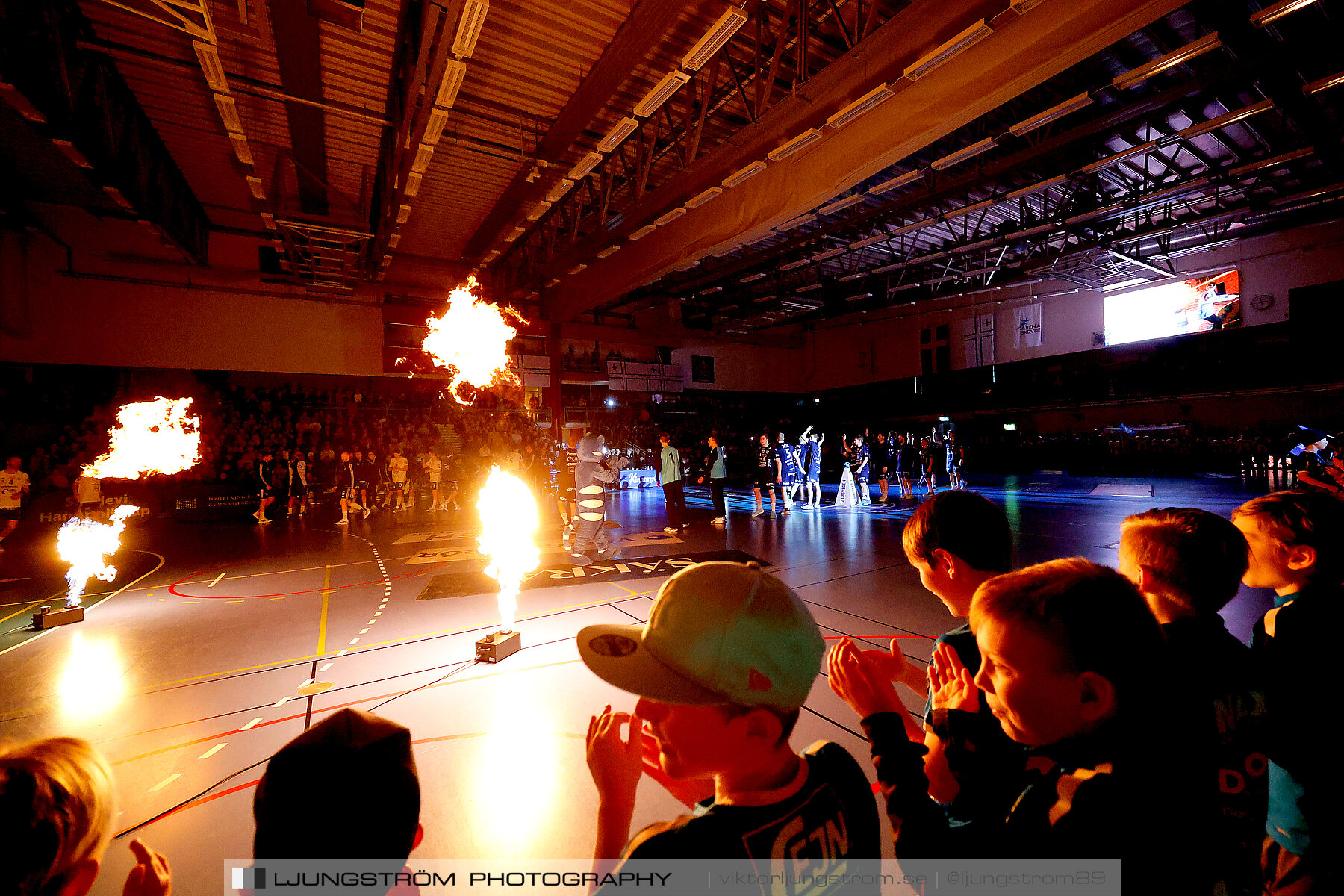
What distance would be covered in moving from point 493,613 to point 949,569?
514 centimetres

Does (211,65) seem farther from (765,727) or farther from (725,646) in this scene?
(765,727)

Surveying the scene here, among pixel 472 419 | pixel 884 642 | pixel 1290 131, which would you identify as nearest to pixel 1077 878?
pixel 884 642

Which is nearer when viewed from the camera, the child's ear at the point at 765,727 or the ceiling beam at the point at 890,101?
the child's ear at the point at 765,727

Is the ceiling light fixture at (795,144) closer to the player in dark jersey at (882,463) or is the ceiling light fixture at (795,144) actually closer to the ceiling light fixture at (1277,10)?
the ceiling light fixture at (1277,10)

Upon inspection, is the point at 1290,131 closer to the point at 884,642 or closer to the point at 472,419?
the point at 884,642

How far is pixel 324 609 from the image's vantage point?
6160mm

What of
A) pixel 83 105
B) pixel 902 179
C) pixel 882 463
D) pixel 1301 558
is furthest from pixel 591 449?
pixel 882 463

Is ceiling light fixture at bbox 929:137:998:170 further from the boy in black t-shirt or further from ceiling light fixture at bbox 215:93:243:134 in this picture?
ceiling light fixture at bbox 215:93:243:134

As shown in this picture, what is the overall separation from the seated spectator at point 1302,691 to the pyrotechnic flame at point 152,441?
60.8 ft

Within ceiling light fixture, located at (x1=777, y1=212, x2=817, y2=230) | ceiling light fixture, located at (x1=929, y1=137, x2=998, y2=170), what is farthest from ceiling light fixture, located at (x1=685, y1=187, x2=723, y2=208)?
ceiling light fixture, located at (x1=929, y1=137, x2=998, y2=170)

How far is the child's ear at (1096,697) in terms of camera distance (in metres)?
1.05

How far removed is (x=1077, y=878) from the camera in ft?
3.32

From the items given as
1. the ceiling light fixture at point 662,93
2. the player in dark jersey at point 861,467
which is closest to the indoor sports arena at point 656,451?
the ceiling light fixture at point 662,93

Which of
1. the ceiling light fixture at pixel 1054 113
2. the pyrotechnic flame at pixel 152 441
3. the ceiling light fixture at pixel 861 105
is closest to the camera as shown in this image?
the ceiling light fixture at pixel 861 105
